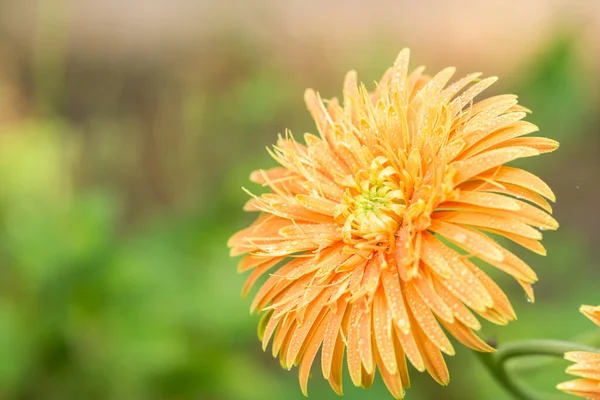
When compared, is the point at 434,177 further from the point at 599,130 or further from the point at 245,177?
the point at 599,130

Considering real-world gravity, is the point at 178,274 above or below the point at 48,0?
below

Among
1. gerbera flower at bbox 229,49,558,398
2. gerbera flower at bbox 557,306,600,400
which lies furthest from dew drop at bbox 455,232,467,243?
gerbera flower at bbox 557,306,600,400

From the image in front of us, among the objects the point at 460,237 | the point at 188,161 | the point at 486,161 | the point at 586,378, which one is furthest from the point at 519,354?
the point at 188,161

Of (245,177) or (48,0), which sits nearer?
(245,177)

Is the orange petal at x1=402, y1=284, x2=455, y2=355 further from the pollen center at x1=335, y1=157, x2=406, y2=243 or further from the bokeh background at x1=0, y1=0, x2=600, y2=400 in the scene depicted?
the bokeh background at x1=0, y1=0, x2=600, y2=400

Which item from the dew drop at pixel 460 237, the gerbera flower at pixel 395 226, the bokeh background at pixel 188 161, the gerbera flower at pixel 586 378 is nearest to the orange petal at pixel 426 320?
the gerbera flower at pixel 395 226

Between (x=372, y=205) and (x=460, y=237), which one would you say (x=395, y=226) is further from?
(x=460, y=237)

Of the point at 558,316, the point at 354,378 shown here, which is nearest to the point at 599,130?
the point at 558,316
